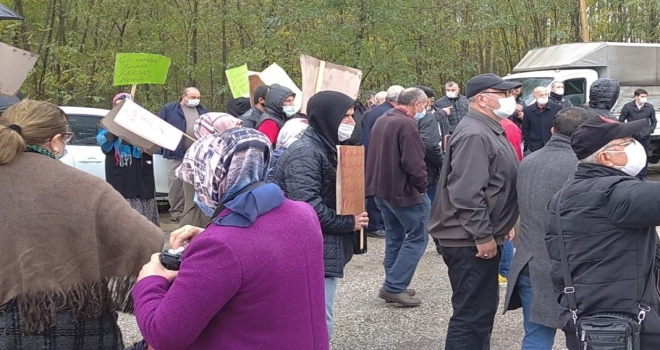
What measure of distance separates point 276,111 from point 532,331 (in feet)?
11.7

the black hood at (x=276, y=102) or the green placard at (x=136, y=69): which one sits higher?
the green placard at (x=136, y=69)

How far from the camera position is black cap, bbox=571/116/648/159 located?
Answer: 3.00 m

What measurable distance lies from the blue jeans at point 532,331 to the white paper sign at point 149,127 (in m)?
2.50

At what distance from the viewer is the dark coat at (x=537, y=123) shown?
11352mm

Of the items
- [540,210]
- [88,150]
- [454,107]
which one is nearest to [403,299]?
[540,210]

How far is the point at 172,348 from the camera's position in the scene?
194cm

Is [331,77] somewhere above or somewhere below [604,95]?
above

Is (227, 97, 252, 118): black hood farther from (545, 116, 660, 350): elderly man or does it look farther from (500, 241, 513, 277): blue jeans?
(545, 116, 660, 350): elderly man

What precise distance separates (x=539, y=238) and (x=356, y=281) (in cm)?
315

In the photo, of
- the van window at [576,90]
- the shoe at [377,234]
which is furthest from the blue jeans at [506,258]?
the van window at [576,90]

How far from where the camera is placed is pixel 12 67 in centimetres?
389

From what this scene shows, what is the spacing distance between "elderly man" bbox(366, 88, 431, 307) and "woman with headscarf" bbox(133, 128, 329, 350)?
12.2 feet

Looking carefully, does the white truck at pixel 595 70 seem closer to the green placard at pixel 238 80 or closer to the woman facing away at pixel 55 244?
the green placard at pixel 238 80

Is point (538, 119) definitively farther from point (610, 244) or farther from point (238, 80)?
point (610, 244)
